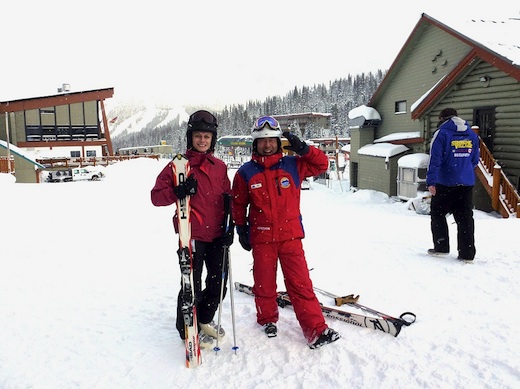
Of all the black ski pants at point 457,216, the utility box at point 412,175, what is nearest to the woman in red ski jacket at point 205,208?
the black ski pants at point 457,216

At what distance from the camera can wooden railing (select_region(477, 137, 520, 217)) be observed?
11477 mm

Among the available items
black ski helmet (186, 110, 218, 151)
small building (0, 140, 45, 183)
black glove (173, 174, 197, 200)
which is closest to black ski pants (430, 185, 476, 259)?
black ski helmet (186, 110, 218, 151)

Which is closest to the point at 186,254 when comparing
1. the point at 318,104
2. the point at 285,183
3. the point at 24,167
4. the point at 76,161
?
the point at 285,183

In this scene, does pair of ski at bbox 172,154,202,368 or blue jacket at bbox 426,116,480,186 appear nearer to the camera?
pair of ski at bbox 172,154,202,368

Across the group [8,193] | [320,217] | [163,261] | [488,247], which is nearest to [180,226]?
[163,261]

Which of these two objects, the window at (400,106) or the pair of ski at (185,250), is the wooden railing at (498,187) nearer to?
the window at (400,106)

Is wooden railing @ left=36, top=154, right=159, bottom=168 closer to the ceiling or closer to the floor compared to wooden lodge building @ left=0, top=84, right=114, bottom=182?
closer to the floor

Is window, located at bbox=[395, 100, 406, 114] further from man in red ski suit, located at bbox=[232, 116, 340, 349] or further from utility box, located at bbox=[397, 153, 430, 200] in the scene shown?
man in red ski suit, located at bbox=[232, 116, 340, 349]

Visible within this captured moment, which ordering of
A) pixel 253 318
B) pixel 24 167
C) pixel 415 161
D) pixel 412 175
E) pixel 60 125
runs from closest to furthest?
1. pixel 253 318
2. pixel 415 161
3. pixel 412 175
4. pixel 24 167
5. pixel 60 125

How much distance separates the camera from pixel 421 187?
17.1 m

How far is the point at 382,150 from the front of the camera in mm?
20609

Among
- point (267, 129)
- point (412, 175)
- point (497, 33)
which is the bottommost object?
point (412, 175)

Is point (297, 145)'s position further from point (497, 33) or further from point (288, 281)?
point (497, 33)

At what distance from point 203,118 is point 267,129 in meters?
0.58
